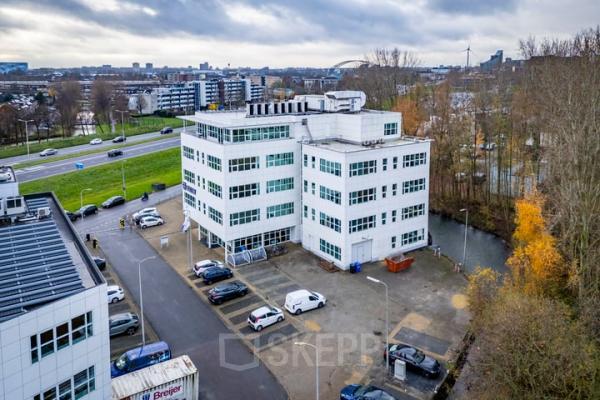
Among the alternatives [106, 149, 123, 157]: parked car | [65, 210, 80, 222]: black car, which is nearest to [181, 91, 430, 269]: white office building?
[65, 210, 80, 222]: black car

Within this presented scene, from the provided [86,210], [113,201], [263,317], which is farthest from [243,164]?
[113,201]

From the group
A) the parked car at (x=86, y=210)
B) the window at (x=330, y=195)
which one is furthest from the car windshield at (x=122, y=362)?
the parked car at (x=86, y=210)

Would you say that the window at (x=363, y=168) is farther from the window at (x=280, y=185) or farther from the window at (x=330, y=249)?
the window at (x=280, y=185)

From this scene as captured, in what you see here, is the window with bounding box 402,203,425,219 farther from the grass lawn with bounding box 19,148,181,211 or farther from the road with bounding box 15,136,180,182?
the road with bounding box 15,136,180,182

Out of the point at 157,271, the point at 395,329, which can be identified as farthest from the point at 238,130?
the point at 395,329

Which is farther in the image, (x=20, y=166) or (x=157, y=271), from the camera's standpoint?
(x=20, y=166)

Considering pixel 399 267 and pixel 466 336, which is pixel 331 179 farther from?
pixel 466 336
